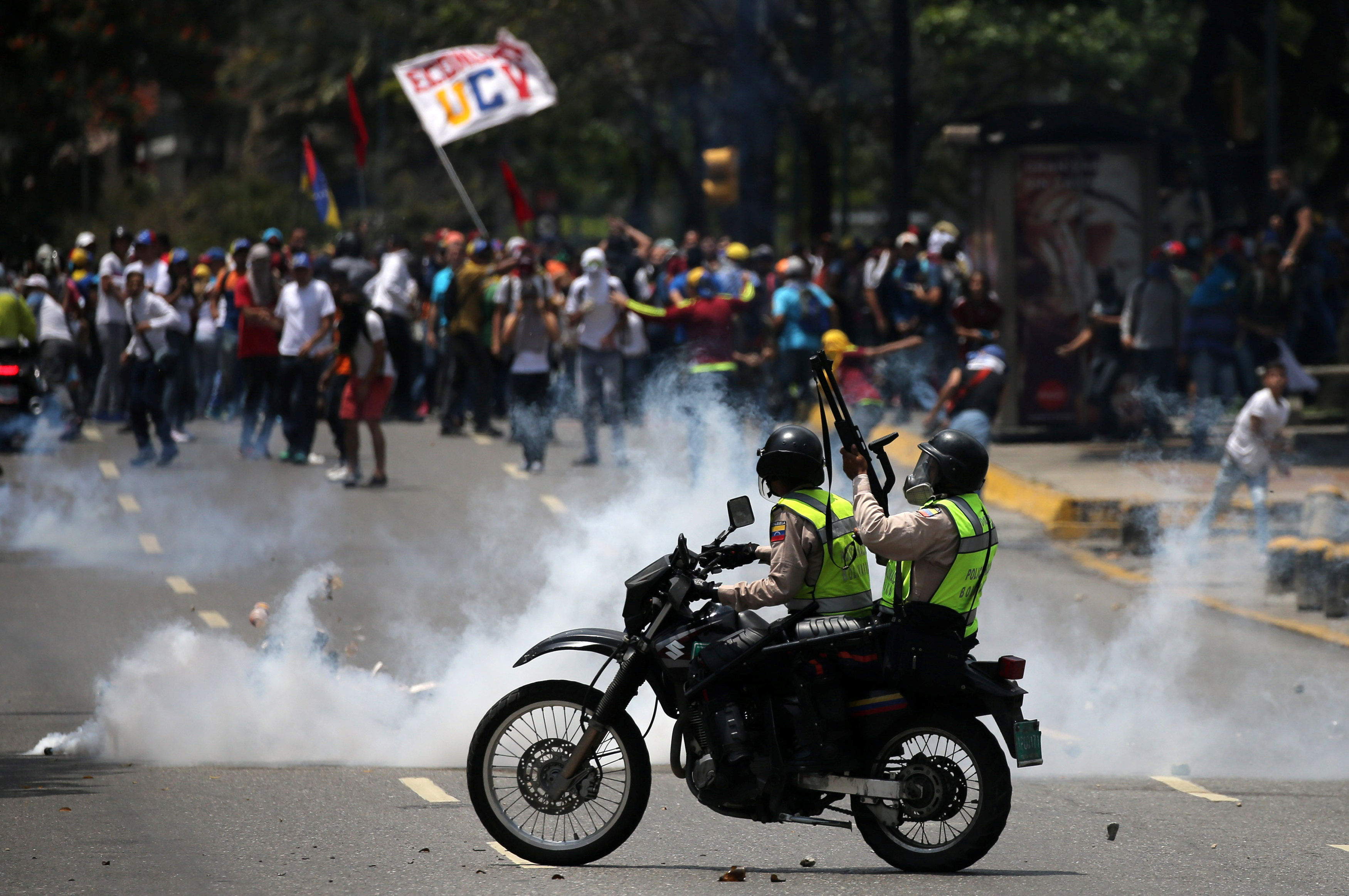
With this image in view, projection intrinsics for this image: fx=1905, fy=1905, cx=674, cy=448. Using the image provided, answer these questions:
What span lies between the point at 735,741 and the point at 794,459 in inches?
36.4

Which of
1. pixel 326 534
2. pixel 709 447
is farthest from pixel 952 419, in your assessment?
pixel 326 534

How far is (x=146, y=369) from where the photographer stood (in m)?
15.9

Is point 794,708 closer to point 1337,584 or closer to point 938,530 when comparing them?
point 938,530

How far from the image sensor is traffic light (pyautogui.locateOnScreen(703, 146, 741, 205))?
2356cm

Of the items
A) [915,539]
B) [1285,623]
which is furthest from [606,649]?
[1285,623]

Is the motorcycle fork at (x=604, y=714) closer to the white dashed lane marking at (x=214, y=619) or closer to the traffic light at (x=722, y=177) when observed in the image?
the white dashed lane marking at (x=214, y=619)


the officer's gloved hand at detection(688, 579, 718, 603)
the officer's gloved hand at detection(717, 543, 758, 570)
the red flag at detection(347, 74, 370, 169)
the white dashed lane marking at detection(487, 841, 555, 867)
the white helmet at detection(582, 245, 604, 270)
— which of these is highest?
the red flag at detection(347, 74, 370, 169)

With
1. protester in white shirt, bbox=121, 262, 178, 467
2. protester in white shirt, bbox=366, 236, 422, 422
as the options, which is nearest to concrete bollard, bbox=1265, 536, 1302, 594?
protester in white shirt, bbox=366, 236, 422, 422

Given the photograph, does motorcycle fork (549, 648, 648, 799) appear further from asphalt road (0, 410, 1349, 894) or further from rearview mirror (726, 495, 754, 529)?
rearview mirror (726, 495, 754, 529)

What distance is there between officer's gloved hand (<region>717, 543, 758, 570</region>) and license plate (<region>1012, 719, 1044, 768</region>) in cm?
97

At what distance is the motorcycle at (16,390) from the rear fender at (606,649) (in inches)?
401

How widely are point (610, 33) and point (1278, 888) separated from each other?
2716 cm

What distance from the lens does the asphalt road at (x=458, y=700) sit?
605cm

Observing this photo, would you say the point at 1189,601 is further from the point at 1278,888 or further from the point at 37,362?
the point at 37,362
